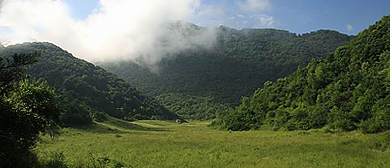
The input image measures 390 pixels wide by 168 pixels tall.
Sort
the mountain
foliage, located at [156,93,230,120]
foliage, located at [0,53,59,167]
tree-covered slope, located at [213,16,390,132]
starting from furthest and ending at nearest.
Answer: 1. foliage, located at [156,93,230,120]
2. the mountain
3. tree-covered slope, located at [213,16,390,132]
4. foliage, located at [0,53,59,167]

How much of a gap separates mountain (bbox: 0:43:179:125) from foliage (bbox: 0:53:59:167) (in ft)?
278

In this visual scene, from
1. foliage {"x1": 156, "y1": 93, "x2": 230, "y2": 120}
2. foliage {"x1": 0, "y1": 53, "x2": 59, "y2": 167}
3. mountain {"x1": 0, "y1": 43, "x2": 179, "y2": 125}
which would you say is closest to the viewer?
foliage {"x1": 0, "y1": 53, "x2": 59, "y2": 167}

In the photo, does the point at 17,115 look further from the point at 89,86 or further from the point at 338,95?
the point at 89,86

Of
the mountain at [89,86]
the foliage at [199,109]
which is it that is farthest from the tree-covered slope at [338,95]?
the foliage at [199,109]

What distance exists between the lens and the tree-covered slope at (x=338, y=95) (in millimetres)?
42656

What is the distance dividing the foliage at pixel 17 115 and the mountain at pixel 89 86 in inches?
3341

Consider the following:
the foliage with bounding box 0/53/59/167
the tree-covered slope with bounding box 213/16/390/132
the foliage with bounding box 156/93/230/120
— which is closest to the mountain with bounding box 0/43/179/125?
the foliage with bounding box 156/93/230/120

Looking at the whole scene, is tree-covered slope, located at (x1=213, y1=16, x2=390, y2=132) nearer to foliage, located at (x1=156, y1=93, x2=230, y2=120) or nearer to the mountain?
the mountain

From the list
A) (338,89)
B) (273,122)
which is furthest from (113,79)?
(338,89)

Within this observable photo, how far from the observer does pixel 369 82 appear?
1868 inches

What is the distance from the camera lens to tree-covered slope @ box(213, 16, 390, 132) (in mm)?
42656

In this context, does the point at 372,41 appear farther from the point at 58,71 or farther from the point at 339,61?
the point at 58,71

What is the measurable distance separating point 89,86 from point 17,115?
4651 inches

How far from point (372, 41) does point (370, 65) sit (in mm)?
7078
